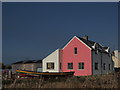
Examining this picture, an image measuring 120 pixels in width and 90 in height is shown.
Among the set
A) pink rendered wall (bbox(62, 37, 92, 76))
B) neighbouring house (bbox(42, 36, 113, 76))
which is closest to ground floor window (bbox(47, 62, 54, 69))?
neighbouring house (bbox(42, 36, 113, 76))

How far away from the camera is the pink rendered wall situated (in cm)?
1346

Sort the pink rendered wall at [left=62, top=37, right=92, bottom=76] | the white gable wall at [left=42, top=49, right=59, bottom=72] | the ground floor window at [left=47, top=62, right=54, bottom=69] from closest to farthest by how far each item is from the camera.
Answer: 1. the pink rendered wall at [left=62, top=37, right=92, bottom=76]
2. the white gable wall at [left=42, top=49, right=59, bottom=72]
3. the ground floor window at [left=47, top=62, right=54, bottom=69]

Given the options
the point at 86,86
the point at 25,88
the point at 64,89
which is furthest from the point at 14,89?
the point at 86,86

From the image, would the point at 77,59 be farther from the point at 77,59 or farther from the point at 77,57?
the point at 77,57

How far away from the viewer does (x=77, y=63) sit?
1388cm

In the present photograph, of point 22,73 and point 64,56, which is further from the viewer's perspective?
point 64,56

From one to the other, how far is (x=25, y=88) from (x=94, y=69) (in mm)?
11393

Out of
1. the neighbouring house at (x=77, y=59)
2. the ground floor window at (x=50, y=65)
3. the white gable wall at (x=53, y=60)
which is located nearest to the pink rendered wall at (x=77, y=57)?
the neighbouring house at (x=77, y=59)

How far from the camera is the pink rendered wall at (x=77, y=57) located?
13.5 meters

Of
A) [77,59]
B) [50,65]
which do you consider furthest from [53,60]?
[77,59]

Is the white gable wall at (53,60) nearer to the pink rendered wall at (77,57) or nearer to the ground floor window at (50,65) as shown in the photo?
the ground floor window at (50,65)

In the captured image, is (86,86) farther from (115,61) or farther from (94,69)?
(115,61)

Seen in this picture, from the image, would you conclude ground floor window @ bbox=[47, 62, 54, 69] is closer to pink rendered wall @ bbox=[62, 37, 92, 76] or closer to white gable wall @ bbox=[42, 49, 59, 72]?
white gable wall @ bbox=[42, 49, 59, 72]

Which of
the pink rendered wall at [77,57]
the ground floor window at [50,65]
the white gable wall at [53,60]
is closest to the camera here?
the pink rendered wall at [77,57]
